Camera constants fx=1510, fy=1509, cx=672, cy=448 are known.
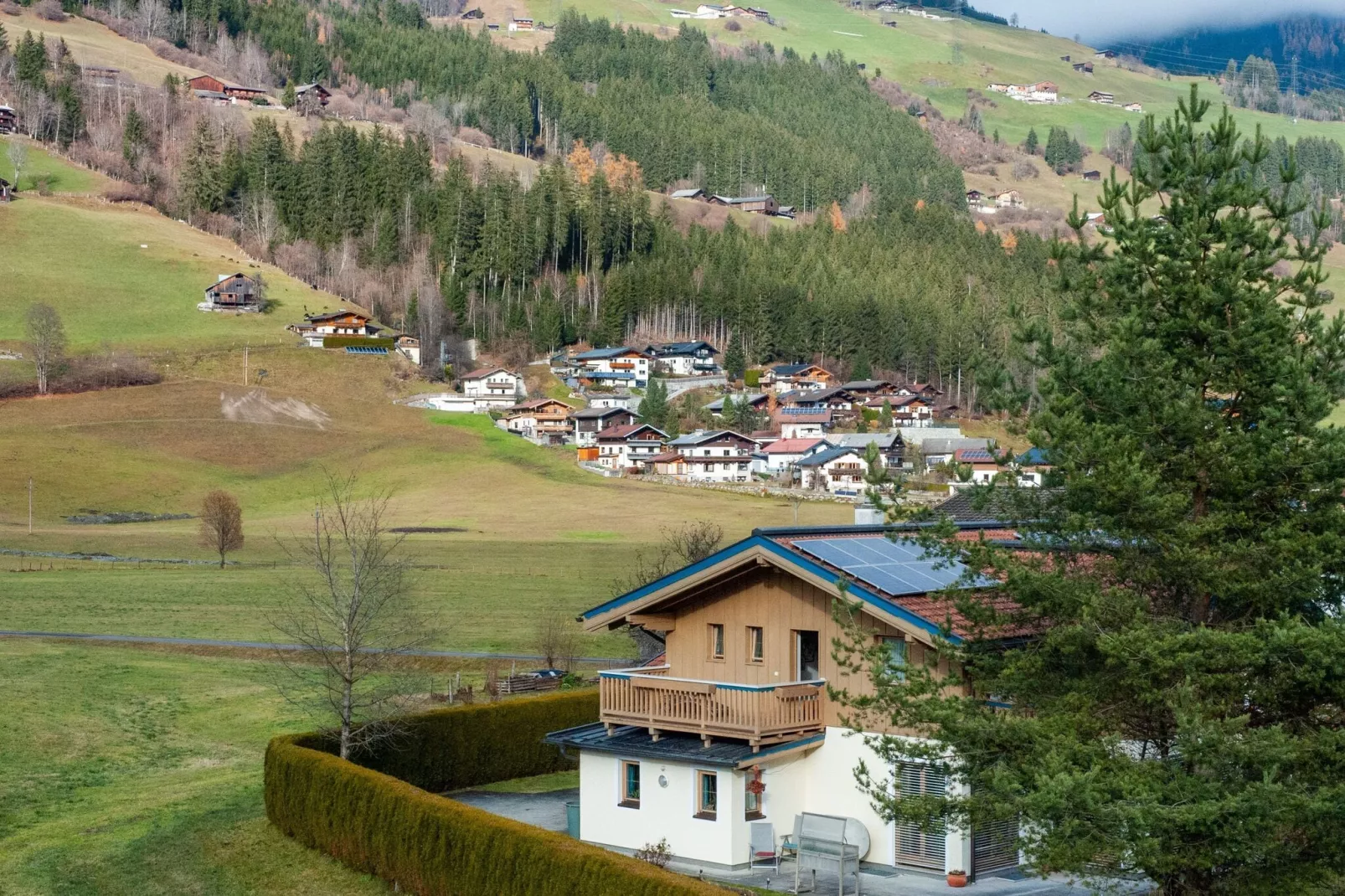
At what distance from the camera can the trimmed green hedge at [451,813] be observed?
2128 centimetres

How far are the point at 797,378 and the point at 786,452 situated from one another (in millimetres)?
32109

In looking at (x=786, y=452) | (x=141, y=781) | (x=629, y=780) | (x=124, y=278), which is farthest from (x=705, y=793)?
(x=124, y=278)

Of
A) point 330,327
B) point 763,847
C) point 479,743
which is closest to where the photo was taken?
point 763,847

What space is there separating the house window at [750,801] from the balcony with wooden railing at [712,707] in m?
0.71

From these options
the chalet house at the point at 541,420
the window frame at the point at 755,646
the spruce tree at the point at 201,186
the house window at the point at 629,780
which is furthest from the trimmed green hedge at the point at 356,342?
the window frame at the point at 755,646

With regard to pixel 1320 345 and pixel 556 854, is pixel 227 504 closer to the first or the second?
pixel 556 854

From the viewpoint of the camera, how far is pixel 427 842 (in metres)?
24.0

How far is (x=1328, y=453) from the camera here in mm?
17953

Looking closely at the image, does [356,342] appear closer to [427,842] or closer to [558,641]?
[558,641]

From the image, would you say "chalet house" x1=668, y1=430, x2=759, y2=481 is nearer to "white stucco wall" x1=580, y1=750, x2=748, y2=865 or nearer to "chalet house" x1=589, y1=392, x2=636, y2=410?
"chalet house" x1=589, y1=392, x2=636, y2=410

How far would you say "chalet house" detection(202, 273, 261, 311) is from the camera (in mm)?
159250

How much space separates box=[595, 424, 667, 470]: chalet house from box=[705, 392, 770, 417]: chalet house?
16838 mm

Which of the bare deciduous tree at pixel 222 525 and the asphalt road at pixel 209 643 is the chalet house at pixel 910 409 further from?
the asphalt road at pixel 209 643

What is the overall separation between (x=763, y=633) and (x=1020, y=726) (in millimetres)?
8302
